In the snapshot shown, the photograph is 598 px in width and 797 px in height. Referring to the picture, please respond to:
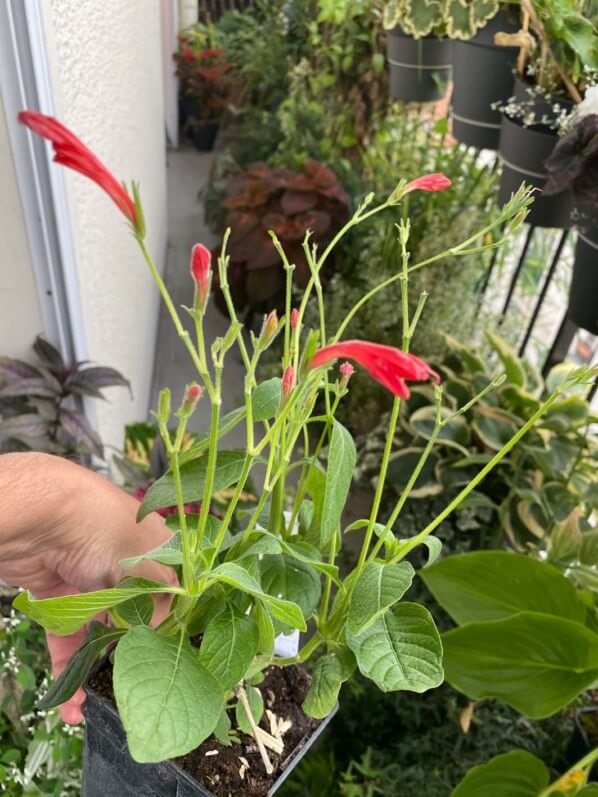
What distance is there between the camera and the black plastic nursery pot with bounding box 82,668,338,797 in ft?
1.51

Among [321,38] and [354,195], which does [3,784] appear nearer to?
[354,195]

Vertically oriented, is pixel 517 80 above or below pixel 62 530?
above

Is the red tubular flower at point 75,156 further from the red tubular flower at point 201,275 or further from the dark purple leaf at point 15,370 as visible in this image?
the dark purple leaf at point 15,370

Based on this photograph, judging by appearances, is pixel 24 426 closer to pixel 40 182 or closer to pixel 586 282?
pixel 40 182

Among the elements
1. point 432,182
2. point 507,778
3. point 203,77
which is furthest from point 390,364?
point 203,77

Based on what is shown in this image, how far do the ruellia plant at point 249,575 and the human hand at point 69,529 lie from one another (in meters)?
0.09

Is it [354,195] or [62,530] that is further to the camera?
[354,195]

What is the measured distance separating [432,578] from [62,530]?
50 cm

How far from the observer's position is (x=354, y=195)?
2.12 metres

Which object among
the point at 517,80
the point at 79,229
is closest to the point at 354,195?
the point at 517,80

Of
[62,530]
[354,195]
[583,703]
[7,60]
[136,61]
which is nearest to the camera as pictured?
[62,530]

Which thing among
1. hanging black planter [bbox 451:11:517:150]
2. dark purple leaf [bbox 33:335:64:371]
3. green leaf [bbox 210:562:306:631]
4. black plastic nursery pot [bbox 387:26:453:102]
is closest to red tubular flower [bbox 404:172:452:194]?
green leaf [bbox 210:562:306:631]

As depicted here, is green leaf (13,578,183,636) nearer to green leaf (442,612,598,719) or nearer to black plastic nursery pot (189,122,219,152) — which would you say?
green leaf (442,612,598,719)

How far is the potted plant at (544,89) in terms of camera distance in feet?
2.77
